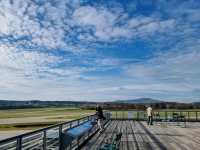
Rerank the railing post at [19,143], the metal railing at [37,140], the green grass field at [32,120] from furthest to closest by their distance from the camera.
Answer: the green grass field at [32,120]
the railing post at [19,143]
the metal railing at [37,140]

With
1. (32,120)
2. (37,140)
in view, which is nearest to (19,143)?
(37,140)

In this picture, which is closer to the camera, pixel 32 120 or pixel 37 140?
pixel 37 140

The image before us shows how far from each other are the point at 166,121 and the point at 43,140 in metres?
23.5

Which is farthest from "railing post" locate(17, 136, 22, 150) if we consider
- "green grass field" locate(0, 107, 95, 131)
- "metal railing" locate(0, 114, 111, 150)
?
"green grass field" locate(0, 107, 95, 131)

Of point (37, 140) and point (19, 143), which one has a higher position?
point (19, 143)

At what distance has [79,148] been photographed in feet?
45.7

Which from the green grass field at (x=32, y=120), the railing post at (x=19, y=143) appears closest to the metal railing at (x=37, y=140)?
the railing post at (x=19, y=143)

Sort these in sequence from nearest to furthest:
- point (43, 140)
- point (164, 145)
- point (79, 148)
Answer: point (43, 140) → point (79, 148) → point (164, 145)

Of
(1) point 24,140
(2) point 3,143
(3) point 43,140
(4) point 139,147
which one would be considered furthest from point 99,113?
(2) point 3,143

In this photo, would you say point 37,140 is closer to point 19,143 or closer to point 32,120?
point 19,143

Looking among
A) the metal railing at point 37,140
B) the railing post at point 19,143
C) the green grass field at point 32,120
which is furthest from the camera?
the green grass field at point 32,120

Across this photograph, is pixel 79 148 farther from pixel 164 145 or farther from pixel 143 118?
pixel 143 118

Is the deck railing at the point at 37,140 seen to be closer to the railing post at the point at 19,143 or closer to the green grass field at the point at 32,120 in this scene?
the railing post at the point at 19,143

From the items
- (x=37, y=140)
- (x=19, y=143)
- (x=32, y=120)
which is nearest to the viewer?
(x=19, y=143)
